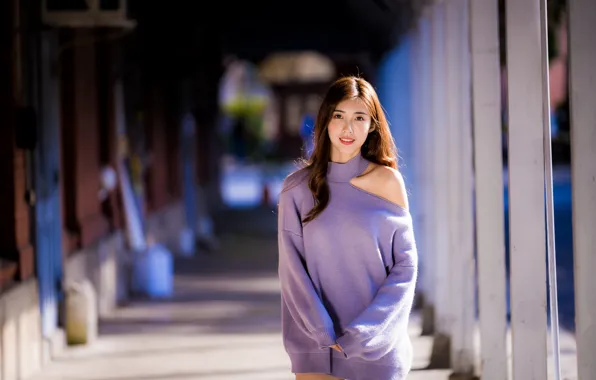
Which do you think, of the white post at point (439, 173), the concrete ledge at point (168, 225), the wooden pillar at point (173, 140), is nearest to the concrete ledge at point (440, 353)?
the white post at point (439, 173)

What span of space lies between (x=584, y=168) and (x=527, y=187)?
90 centimetres

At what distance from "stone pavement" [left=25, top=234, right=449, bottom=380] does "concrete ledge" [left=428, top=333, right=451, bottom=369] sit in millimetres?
81

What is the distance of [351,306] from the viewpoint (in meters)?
4.16

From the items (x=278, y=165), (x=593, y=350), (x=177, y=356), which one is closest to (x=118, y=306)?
(x=177, y=356)

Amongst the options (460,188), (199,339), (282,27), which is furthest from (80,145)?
(282,27)

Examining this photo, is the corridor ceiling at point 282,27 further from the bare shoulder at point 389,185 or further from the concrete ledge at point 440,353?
the bare shoulder at point 389,185

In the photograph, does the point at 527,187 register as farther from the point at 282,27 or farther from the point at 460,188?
the point at 282,27

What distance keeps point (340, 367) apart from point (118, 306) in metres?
8.57

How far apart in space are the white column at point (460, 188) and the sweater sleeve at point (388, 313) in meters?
4.04

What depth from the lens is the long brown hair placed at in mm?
4168

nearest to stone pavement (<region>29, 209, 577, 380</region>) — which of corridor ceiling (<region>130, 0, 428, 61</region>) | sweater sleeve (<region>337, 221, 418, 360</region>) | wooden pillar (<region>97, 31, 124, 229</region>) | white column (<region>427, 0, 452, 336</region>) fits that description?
white column (<region>427, 0, 452, 336</region>)

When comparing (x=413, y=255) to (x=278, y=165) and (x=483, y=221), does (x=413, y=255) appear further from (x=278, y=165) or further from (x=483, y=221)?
(x=278, y=165)

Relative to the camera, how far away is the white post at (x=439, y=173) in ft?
31.3

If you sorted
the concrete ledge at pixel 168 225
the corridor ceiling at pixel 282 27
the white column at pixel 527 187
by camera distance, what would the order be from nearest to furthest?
1. the white column at pixel 527 187
2. the concrete ledge at pixel 168 225
3. the corridor ceiling at pixel 282 27
